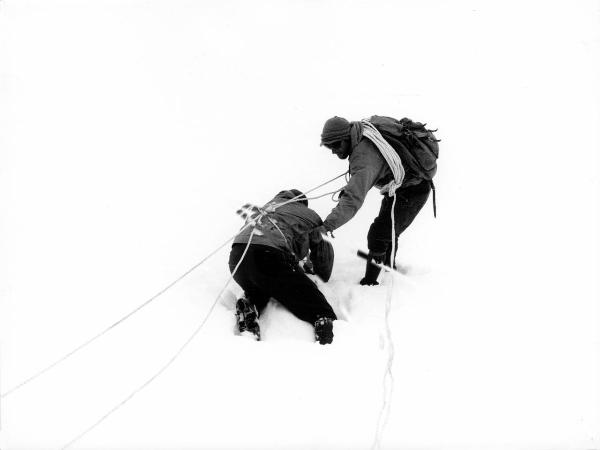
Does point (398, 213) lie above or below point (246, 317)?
above

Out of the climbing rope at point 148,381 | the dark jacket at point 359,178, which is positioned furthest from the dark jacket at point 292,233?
the dark jacket at point 359,178

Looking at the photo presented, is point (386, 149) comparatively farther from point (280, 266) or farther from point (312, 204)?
point (312, 204)

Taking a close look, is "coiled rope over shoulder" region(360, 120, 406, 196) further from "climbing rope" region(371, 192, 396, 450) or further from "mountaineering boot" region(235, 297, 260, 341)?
"mountaineering boot" region(235, 297, 260, 341)

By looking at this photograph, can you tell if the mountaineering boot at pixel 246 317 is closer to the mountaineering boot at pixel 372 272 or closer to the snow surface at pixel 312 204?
the snow surface at pixel 312 204

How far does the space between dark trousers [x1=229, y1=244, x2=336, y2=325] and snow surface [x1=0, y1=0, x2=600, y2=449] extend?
0.31ft

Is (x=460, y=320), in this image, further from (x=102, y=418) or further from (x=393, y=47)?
(x=393, y=47)

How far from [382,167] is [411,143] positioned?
0.65ft

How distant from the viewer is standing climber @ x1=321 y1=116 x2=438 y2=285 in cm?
260

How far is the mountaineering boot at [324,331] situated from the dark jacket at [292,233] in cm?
43

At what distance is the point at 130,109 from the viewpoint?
4613mm

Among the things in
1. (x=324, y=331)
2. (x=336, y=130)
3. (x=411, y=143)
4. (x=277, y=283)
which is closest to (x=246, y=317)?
(x=277, y=283)

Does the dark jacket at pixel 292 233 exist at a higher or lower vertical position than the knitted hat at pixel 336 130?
lower

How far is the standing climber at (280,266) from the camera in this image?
97.9 inches

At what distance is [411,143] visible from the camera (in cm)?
277
